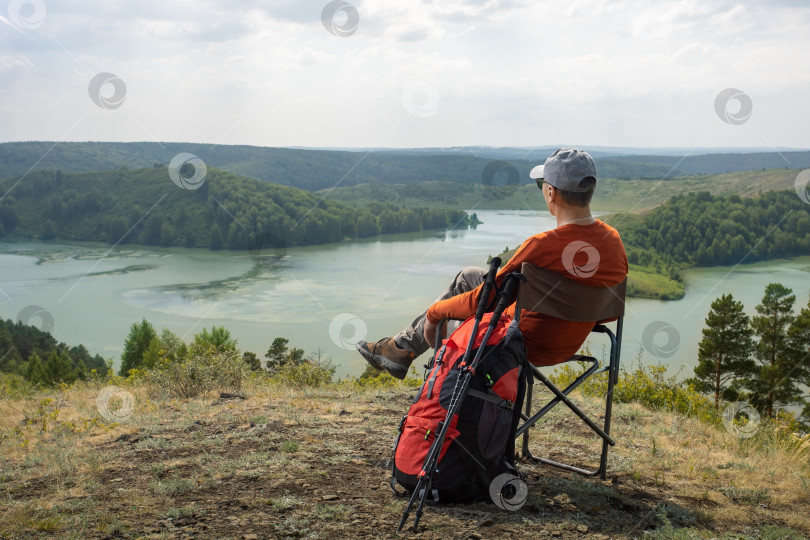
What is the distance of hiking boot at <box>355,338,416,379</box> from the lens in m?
3.47

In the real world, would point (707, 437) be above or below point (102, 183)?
below

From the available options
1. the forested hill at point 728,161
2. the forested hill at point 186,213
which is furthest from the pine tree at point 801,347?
the forested hill at point 728,161

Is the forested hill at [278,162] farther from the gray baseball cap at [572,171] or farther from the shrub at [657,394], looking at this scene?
the gray baseball cap at [572,171]

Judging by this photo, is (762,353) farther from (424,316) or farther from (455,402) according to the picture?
(455,402)

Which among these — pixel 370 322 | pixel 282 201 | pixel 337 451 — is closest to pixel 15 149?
pixel 282 201

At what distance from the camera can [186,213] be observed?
10075 cm

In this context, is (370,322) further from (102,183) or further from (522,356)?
(102,183)

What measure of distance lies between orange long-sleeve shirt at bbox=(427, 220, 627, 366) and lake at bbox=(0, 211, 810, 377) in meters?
33.7

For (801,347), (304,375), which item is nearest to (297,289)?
(801,347)

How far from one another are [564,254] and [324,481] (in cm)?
A: 151

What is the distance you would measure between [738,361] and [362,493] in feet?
88.0

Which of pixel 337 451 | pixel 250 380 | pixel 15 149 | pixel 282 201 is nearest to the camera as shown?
pixel 337 451

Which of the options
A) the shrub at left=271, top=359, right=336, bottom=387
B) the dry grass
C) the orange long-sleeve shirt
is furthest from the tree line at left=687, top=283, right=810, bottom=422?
the orange long-sleeve shirt

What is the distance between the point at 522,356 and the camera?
260 centimetres
